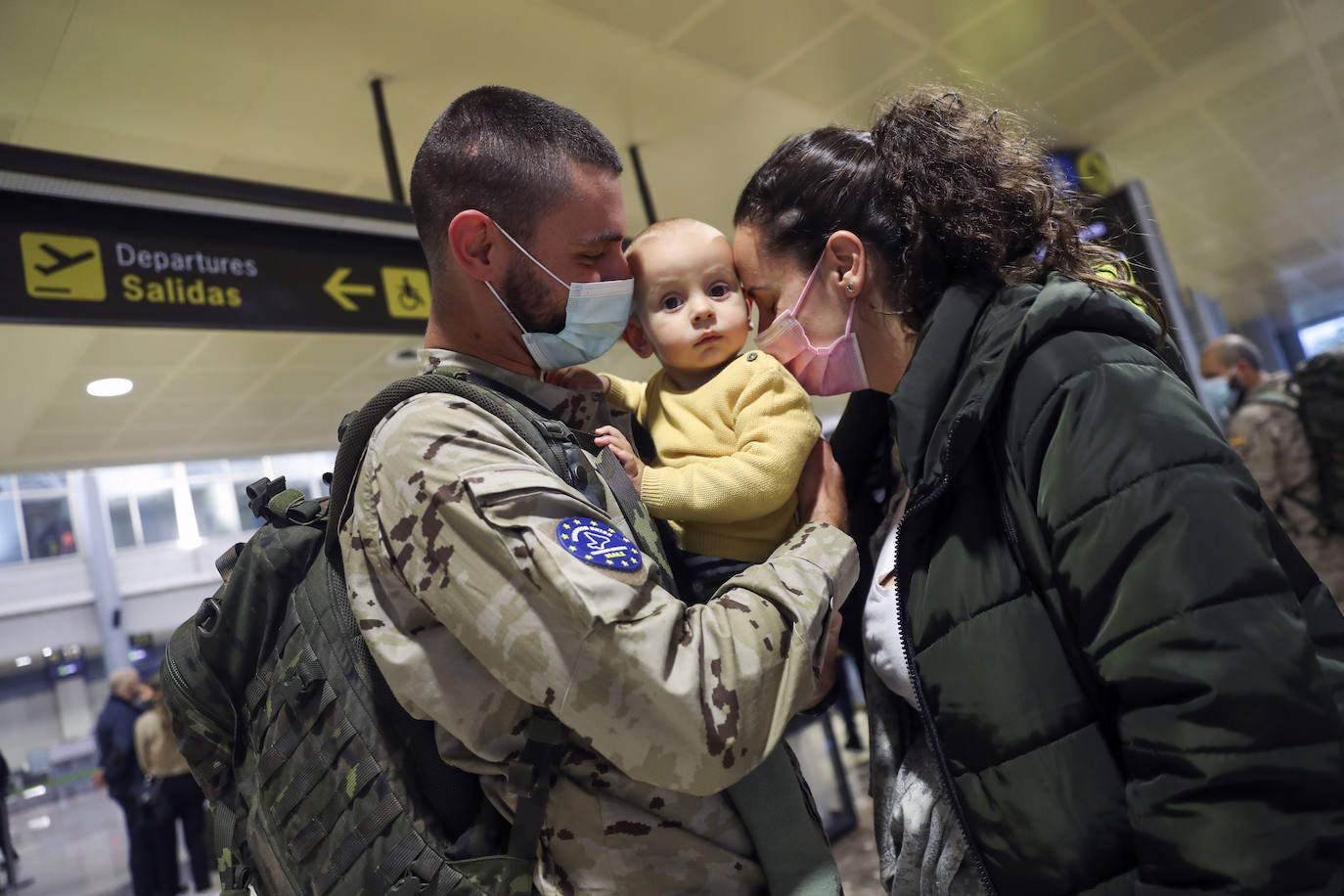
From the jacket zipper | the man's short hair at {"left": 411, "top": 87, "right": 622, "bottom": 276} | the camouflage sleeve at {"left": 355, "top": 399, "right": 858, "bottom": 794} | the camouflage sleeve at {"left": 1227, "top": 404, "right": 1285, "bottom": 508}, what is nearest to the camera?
the camouflage sleeve at {"left": 355, "top": 399, "right": 858, "bottom": 794}

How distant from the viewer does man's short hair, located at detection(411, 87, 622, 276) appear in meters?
1.47

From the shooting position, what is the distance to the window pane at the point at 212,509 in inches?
579

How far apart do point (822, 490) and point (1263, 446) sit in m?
4.79

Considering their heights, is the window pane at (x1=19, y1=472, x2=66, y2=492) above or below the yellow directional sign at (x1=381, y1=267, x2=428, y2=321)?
above

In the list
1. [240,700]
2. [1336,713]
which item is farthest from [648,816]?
[1336,713]

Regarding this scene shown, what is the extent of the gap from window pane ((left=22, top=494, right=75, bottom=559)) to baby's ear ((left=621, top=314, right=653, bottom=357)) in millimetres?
14403

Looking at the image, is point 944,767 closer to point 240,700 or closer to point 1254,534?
point 1254,534

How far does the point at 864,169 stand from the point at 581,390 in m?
0.64

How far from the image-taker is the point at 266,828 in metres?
1.31

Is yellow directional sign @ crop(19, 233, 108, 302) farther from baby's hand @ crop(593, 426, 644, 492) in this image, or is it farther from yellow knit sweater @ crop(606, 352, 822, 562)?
baby's hand @ crop(593, 426, 644, 492)

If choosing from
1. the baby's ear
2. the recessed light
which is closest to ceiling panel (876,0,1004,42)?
the baby's ear

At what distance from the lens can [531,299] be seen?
1.52m

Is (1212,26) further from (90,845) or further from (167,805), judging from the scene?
(90,845)

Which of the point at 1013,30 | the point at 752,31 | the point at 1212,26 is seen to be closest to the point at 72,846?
the point at 752,31
